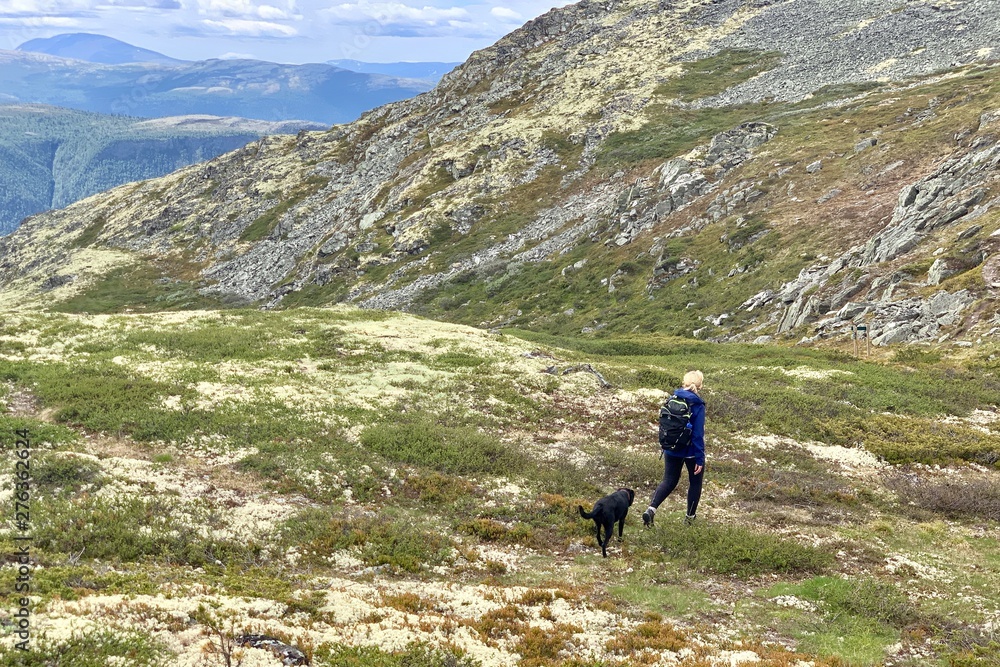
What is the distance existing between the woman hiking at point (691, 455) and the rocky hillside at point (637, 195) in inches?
1212

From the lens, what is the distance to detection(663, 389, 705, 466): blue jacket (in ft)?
51.6

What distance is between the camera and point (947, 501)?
741 inches

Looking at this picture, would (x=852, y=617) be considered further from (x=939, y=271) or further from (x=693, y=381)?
(x=939, y=271)

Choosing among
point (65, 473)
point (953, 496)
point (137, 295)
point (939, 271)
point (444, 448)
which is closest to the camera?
point (65, 473)

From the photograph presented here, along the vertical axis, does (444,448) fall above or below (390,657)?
below

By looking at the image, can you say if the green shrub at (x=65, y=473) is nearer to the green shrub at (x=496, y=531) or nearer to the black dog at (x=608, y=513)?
the green shrub at (x=496, y=531)

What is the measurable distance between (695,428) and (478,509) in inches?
281

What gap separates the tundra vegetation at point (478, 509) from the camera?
1104 cm

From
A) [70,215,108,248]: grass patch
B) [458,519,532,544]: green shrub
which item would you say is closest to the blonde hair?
[458,519,532,544]: green shrub

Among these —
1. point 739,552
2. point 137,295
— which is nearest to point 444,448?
point 739,552

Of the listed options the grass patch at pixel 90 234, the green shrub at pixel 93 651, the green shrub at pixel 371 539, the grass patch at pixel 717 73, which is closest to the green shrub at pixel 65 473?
the green shrub at pixel 371 539

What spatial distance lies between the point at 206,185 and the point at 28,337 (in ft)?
516

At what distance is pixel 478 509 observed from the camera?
1836cm

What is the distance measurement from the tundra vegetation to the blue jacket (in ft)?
7.56
